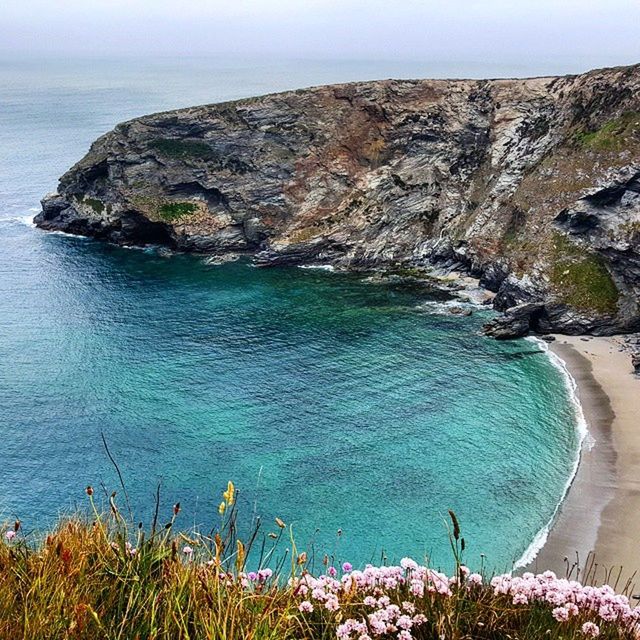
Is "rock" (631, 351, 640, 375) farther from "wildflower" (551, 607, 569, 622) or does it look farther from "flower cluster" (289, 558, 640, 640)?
"wildflower" (551, 607, 569, 622)

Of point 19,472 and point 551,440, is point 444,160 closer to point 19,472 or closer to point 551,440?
point 551,440

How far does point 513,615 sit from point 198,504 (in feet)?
116

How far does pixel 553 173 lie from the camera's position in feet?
272

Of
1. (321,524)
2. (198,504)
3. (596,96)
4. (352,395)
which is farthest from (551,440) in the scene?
(596,96)

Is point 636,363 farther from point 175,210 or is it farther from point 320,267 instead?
point 175,210

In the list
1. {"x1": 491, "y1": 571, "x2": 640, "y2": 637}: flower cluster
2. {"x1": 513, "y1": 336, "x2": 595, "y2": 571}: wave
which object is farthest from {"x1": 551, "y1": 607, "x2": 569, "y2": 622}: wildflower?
{"x1": 513, "y1": 336, "x2": 595, "y2": 571}: wave

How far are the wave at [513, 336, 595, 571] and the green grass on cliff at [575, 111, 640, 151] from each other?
88.9ft

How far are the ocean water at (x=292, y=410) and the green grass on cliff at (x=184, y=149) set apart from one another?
85.6ft

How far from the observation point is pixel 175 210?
10288 cm

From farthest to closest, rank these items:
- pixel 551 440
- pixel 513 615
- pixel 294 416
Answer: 1. pixel 294 416
2. pixel 551 440
3. pixel 513 615

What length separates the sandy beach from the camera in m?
37.4

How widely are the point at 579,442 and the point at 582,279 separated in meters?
27.5

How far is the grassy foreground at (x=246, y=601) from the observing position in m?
7.79

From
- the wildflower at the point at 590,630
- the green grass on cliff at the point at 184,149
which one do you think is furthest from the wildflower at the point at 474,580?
the green grass on cliff at the point at 184,149
